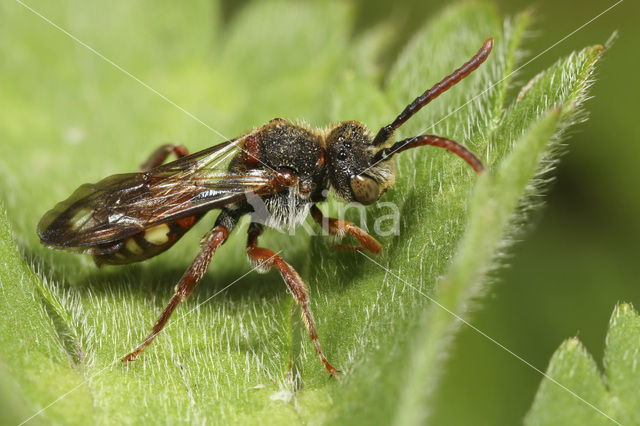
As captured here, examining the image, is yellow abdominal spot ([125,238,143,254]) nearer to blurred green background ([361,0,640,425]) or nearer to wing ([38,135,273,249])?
wing ([38,135,273,249])

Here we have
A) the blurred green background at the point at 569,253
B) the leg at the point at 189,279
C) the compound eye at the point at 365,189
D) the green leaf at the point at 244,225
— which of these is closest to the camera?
the green leaf at the point at 244,225

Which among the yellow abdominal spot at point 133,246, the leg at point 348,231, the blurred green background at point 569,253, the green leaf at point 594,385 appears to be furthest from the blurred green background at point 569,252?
the yellow abdominal spot at point 133,246

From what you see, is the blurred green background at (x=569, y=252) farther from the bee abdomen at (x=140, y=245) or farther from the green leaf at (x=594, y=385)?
the bee abdomen at (x=140, y=245)

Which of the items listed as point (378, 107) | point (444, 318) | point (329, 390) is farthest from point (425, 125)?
point (444, 318)

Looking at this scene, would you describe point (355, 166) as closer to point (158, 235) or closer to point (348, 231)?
point (348, 231)

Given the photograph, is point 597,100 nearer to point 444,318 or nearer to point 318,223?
point 318,223

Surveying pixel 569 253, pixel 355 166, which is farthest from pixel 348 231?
pixel 569 253
